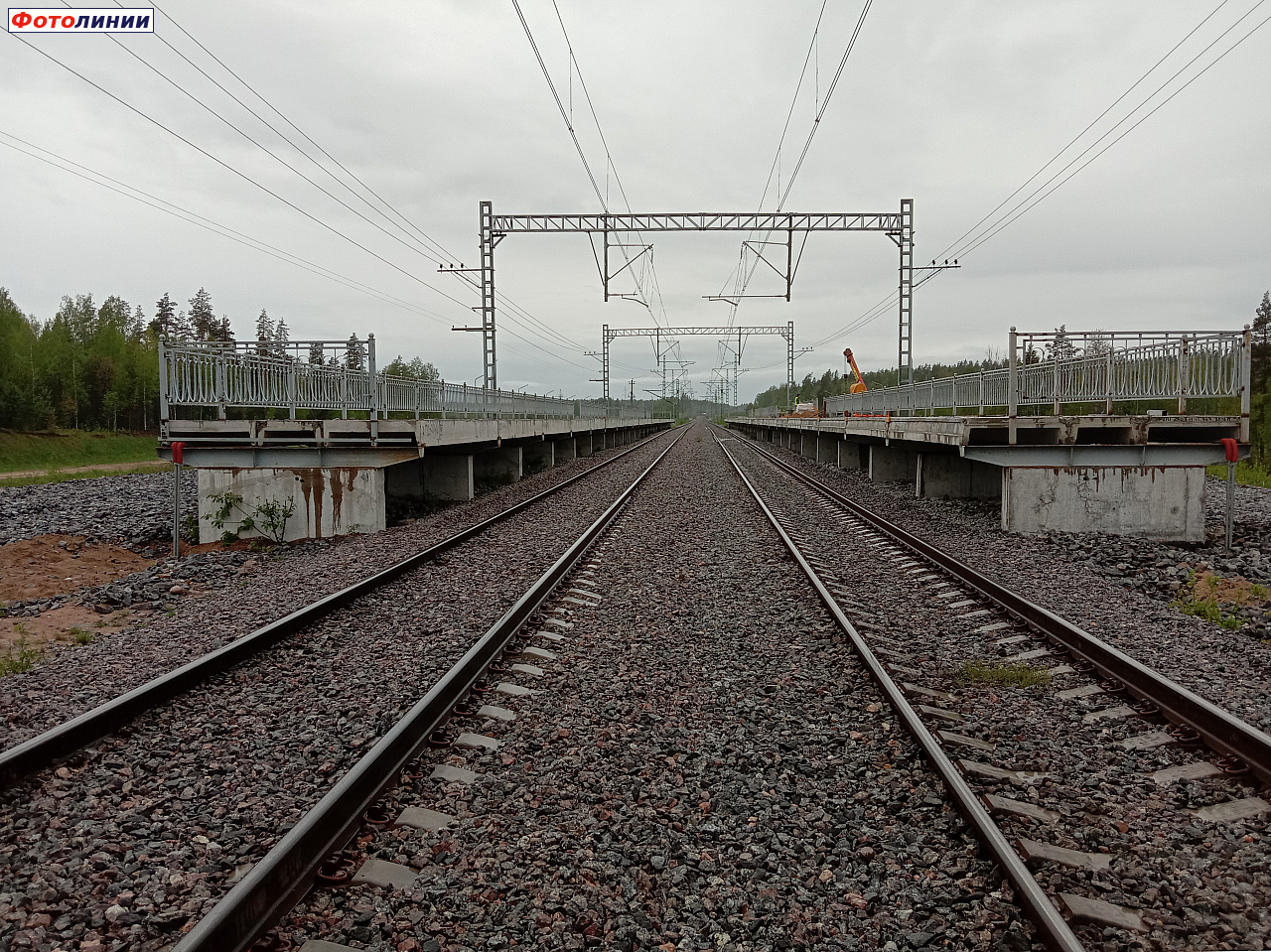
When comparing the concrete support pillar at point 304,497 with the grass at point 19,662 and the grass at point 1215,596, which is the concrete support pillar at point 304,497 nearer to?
the grass at point 19,662

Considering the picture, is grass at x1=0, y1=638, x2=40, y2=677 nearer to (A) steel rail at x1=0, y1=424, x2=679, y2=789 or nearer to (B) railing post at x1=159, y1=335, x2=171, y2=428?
(A) steel rail at x1=0, y1=424, x2=679, y2=789

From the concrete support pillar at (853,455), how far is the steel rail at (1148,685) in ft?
56.9

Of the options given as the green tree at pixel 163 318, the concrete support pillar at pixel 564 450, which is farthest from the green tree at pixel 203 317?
the concrete support pillar at pixel 564 450

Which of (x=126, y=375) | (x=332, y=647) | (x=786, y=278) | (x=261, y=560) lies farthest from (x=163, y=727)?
(x=126, y=375)

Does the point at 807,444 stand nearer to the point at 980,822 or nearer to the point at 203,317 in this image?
the point at 980,822

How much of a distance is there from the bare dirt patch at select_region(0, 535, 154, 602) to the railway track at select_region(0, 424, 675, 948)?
6.71 meters

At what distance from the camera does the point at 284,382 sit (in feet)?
44.3

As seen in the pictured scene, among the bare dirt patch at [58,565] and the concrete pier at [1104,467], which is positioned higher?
the concrete pier at [1104,467]

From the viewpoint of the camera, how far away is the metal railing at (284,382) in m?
12.3

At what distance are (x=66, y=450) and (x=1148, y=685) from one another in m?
51.7

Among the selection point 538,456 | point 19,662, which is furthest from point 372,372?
point 538,456

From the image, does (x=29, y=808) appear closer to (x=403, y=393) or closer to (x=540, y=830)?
(x=540, y=830)

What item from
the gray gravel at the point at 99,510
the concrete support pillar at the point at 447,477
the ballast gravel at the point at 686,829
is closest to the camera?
the ballast gravel at the point at 686,829

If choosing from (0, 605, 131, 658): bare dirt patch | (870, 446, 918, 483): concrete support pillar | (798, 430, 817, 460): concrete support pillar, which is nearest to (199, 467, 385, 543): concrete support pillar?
(0, 605, 131, 658): bare dirt patch
